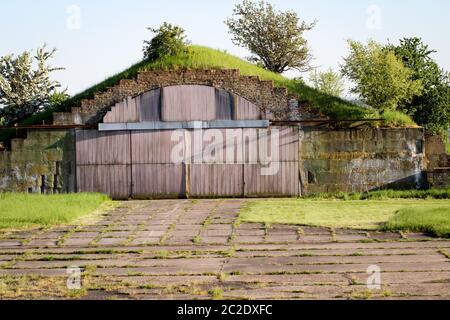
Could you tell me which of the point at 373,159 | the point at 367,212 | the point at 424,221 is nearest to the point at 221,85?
the point at 373,159

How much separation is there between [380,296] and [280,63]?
78.2 feet

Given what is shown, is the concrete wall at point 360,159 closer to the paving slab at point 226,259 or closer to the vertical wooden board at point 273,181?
the vertical wooden board at point 273,181

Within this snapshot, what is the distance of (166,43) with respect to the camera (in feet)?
85.6

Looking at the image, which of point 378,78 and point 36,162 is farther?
point 378,78

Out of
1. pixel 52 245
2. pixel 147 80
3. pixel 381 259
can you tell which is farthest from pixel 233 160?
pixel 381 259

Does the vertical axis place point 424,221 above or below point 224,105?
below

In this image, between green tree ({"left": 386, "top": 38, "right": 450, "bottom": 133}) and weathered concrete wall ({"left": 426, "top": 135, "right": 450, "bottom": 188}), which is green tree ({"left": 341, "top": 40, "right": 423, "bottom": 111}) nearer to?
weathered concrete wall ({"left": 426, "top": 135, "right": 450, "bottom": 188})

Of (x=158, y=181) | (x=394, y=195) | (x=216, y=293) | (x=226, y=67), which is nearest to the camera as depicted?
(x=216, y=293)

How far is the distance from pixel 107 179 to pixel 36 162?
8.36 ft

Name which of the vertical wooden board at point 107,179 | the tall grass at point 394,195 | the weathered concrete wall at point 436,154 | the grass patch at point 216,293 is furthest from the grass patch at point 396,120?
the grass patch at point 216,293

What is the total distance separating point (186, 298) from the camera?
10578mm

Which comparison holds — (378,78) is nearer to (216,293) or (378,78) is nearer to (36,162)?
(36,162)
